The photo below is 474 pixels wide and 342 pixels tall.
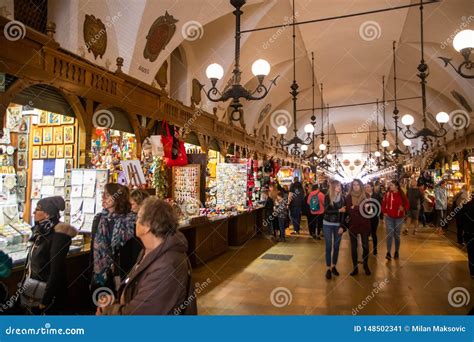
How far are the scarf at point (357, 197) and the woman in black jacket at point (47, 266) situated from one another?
4.30m

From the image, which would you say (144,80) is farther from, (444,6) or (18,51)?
(444,6)

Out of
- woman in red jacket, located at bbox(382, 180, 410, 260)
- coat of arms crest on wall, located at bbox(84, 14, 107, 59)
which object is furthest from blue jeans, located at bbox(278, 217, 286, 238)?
coat of arms crest on wall, located at bbox(84, 14, 107, 59)

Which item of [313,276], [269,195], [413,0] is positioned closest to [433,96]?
[413,0]

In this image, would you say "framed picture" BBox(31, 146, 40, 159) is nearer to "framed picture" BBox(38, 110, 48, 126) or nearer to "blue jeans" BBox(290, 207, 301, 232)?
"framed picture" BBox(38, 110, 48, 126)

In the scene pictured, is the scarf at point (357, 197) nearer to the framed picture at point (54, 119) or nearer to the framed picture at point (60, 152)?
the framed picture at point (60, 152)

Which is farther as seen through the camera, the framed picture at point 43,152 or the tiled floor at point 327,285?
the framed picture at point 43,152

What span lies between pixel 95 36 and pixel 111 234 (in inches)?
159

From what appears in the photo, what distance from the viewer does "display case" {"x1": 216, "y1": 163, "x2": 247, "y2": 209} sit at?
8.91 metres

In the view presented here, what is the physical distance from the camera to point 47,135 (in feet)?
18.5

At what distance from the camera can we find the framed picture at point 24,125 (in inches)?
215

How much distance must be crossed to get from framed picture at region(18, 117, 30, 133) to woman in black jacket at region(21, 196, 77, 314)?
10.8ft

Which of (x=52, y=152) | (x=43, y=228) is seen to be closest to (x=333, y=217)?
(x=43, y=228)

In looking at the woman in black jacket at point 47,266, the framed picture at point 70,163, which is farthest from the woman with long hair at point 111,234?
the framed picture at point 70,163

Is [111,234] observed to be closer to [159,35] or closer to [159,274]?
[159,274]
